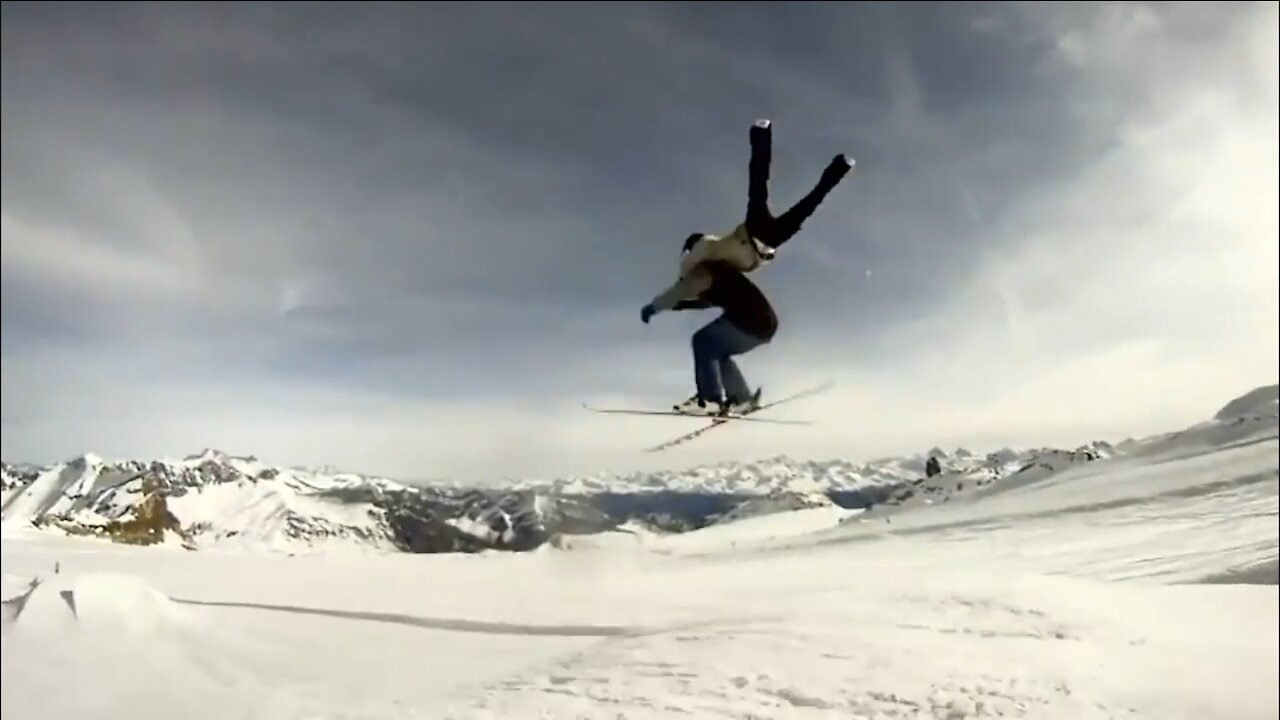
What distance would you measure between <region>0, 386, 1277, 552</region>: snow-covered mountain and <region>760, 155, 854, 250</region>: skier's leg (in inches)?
133

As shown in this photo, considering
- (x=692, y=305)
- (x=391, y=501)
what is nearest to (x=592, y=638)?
(x=692, y=305)

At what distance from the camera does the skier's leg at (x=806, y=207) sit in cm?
326

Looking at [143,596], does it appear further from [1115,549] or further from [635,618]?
[1115,549]

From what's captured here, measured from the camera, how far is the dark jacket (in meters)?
3.82

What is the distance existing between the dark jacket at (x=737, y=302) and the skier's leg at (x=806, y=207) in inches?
12.6

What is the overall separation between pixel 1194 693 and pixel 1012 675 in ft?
2.95

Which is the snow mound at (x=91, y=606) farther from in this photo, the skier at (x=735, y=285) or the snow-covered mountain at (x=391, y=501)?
the skier at (x=735, y=285)

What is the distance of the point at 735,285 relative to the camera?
390 cm

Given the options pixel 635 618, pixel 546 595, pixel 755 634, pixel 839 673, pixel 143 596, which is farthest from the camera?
pixel 546 595

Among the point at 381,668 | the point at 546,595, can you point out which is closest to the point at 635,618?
the point at 546,595

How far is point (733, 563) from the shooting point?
335 inches

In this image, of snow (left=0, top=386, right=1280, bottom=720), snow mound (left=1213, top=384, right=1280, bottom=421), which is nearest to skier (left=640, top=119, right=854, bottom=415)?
snow (left=0, top=386, right=1280, bottom=720)

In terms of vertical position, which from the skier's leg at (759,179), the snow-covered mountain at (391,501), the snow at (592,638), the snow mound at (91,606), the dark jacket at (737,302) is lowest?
the snow at (592,638)

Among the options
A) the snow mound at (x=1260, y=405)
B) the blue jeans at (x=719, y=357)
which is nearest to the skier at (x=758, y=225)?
the blue jeans at (x=719, y=357)
